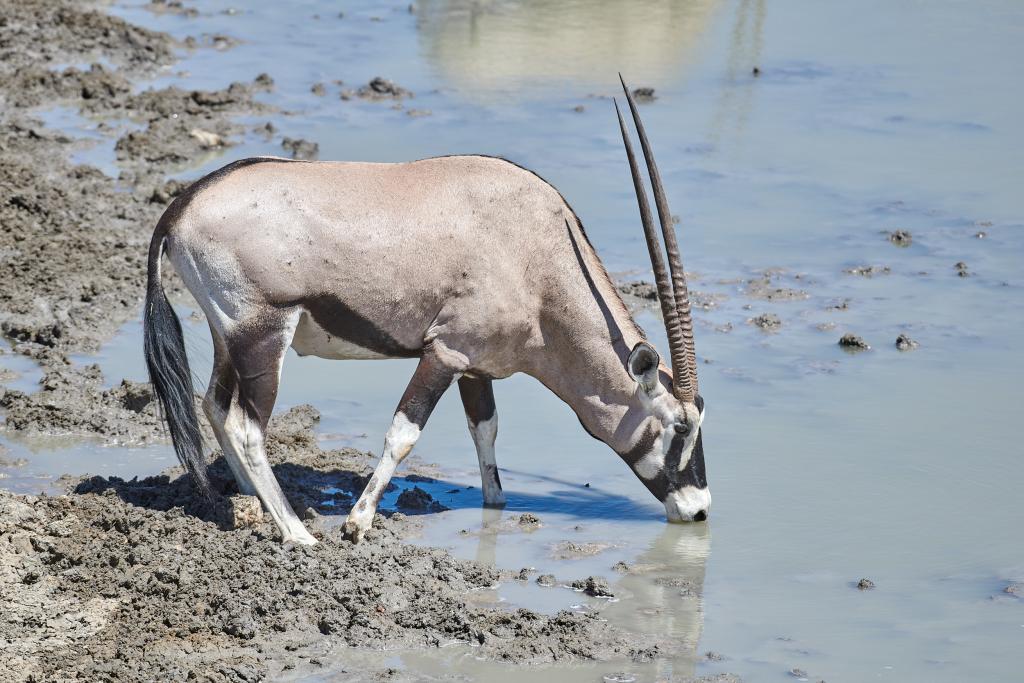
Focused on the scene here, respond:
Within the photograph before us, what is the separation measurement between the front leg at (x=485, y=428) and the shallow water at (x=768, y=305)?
143 mm

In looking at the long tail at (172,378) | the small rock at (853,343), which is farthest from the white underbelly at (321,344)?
the small rock at (853,343)

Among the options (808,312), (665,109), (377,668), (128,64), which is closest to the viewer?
(377,668)

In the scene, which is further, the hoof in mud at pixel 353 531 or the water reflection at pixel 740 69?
the water reflection at pixel 740 69

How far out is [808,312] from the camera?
11.4 meters

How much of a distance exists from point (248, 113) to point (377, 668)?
10.9 m

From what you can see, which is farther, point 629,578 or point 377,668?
point 629,578

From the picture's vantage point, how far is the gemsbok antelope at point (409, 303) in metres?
7.46

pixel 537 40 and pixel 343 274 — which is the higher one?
pixel 343 274

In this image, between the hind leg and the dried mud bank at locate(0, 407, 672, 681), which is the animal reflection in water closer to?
the dried mud bank at locate(0, 407, 672, 681)

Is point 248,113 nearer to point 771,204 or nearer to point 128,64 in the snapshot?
point 128,64

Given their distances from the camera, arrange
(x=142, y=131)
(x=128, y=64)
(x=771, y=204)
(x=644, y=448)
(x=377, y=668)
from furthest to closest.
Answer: (x=128, y=64), (x=142, y=131), (x=771, y=204), (x=644, y=448), (x=377, y=668)

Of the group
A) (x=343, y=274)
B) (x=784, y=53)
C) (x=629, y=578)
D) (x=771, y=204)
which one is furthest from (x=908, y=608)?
(x=784, y=53)

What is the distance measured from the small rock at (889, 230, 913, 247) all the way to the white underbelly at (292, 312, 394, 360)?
20.7 feet

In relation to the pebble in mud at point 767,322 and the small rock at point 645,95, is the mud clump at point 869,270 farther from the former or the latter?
the small rock at point 645,95
